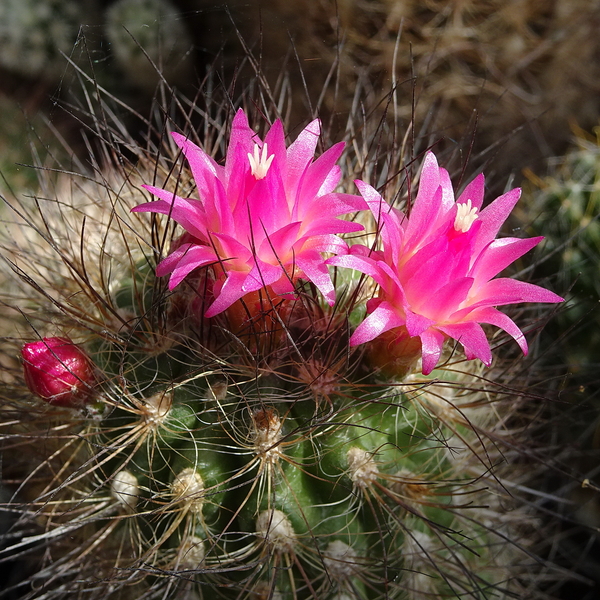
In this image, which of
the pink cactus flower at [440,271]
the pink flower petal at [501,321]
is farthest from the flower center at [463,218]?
the pink flower petal at [501,321]

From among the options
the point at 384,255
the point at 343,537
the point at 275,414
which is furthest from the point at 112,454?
the point at 384,255

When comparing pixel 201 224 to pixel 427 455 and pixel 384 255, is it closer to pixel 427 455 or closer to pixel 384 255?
pixel 384 255

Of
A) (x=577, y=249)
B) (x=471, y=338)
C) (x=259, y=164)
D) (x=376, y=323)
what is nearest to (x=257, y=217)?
(x=259, y=164)

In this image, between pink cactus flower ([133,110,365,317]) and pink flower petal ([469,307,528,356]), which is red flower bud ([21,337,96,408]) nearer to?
pink cactus flower ([133,110,365,317])

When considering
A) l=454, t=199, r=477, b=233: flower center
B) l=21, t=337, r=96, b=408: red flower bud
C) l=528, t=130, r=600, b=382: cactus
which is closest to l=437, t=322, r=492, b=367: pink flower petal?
l=454, t=199, r=477, b=233: flower center

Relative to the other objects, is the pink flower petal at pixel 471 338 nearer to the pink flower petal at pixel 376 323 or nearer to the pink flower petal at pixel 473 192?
the pink flower petal at pixel 376 323

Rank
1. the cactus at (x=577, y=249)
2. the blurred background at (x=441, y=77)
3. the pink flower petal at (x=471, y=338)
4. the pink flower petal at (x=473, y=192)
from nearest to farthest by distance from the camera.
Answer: the pink flower petal at (x=471, y=338), the pink flower petal at (x=473, y=192), the cactus at (x=577, y=249), the blurred background at (x=441, y=77)
